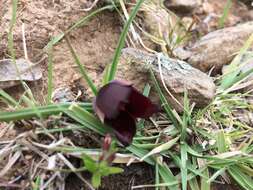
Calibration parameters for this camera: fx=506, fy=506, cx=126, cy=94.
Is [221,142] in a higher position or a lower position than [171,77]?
lower

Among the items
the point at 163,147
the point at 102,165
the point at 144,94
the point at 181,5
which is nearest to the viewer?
the point at 102,165

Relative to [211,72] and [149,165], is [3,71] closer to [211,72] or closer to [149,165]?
[149,165]

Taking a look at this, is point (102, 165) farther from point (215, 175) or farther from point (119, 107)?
point (215, 175)

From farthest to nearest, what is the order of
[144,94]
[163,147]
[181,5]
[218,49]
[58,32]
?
[181,5] < [218,49] < [58,32] < [144,94] < [163,147]

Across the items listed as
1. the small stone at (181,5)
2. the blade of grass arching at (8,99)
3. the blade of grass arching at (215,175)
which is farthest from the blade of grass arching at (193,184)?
the small stone at (181,5)

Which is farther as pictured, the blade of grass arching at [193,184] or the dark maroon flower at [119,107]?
the blade of grass arching at [193,184]

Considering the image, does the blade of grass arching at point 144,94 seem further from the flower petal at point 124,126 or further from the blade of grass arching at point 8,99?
the blade of grass arching at point 8,99

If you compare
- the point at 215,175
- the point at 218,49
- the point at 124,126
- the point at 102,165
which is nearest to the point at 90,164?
the point at 102,165
